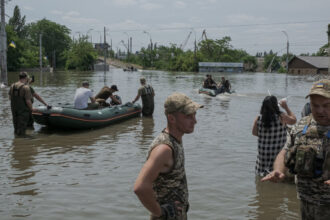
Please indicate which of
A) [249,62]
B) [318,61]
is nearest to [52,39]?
[249,62]

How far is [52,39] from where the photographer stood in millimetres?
120688

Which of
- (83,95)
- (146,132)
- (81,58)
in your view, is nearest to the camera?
(83,95)

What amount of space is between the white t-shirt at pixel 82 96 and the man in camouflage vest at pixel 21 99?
185 cm

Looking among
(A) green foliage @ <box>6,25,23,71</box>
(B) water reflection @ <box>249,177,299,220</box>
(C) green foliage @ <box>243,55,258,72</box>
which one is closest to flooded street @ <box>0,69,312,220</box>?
(B) water reflection @ <box>249,177,299,220</box>

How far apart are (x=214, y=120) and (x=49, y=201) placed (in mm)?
10365

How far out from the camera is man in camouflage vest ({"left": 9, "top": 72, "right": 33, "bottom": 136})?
1060 centimetres

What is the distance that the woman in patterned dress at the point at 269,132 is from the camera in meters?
5.88

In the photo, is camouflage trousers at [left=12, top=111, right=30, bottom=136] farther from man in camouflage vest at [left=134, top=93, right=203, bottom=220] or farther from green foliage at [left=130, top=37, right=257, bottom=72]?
green foliage at [left=130, top=37, right=257, bottom=72]

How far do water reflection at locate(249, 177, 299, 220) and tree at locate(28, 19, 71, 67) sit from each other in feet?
384

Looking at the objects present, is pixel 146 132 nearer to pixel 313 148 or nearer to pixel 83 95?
pixel 83 95

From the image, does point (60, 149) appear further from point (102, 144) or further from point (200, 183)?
point (200, 183)

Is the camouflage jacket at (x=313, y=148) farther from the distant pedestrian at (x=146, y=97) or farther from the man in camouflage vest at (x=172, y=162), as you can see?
the distant pedestrian at (x=146, y=97)

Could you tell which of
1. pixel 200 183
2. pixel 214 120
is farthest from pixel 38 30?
pixel 200 183

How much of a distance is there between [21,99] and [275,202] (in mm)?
7618
